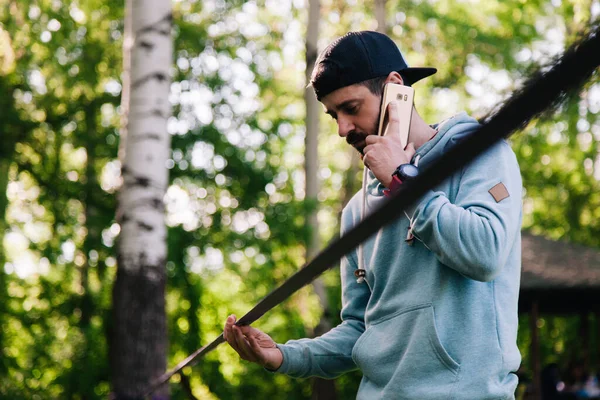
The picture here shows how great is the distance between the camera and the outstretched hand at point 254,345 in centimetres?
199

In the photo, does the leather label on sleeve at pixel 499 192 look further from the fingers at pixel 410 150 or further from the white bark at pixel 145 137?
the white bark at pixel 145 137

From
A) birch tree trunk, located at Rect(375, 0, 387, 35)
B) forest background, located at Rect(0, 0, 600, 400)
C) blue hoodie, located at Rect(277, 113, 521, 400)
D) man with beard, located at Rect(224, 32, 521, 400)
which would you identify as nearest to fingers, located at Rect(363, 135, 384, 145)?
man with beard, located at Rect(224, 32, 521, 400)

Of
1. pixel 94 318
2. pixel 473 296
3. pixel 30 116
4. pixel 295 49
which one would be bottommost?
pixel 94 318

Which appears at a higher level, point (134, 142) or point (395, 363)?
point (134, 142)

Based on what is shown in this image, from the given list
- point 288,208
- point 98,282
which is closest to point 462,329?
point 288,208

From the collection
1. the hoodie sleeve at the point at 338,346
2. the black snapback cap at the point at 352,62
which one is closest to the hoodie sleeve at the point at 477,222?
the black snapback cap at the point at 352,62

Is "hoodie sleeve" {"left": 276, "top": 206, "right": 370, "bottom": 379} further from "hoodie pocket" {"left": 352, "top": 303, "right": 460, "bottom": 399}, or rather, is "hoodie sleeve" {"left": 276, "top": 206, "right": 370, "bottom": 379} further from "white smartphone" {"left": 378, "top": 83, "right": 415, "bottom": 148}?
"white smartphone" {"left": 378, "top": 83, "right": 415, "bottom": 148}

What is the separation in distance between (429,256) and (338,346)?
18.6 inches

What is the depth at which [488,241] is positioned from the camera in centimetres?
151

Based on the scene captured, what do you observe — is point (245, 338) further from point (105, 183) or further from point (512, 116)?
point (105, 183)

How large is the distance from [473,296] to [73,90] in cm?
920

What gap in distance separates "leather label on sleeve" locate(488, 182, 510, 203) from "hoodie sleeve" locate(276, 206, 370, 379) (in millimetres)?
516

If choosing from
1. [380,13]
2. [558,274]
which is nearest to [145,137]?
[558,274]

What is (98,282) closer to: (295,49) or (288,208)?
(288,208)
